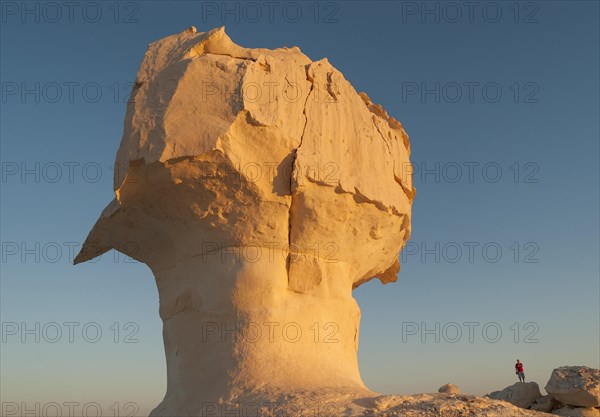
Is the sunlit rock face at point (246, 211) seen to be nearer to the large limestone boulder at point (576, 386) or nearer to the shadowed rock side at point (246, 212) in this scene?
the shadowed rock side at point (246, 212)

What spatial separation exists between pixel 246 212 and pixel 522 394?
10842mm

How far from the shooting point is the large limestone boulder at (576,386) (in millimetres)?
11852

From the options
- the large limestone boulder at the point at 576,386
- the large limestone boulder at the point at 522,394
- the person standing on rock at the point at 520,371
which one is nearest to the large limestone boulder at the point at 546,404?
the large limestone boulder at the point at 522,394

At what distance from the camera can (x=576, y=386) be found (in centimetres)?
1201

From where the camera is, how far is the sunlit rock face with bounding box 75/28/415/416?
5.89 metres

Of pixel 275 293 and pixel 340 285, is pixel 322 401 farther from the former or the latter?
pixel 340 285

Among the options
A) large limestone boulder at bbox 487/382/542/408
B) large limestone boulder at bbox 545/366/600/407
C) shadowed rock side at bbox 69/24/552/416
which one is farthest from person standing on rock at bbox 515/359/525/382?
shadowed rock side at bbox 69/24/552/416

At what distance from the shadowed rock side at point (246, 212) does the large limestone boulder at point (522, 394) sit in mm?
8901

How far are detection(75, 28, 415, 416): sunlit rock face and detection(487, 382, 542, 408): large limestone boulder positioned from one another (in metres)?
8.98

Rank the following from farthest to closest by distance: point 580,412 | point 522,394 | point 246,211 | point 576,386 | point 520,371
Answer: point 520,371 < point 522,394 < point 580,412 < point 576,386 < point 246,211

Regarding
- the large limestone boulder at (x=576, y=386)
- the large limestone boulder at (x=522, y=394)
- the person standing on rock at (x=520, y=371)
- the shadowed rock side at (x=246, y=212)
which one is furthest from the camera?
the person standing on rock at (x=520, y=371)

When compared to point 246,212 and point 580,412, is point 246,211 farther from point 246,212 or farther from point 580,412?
point 580,412

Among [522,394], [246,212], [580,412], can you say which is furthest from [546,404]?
[246,212]

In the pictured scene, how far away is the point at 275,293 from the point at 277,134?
1656 millimetres
